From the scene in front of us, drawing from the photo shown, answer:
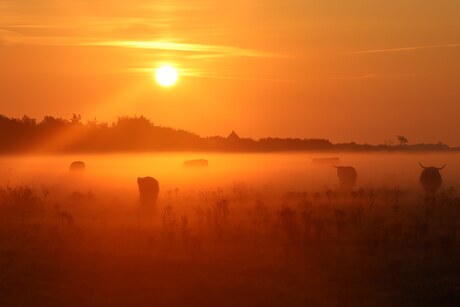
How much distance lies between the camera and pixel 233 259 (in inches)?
587

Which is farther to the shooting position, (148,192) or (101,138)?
(101,138)

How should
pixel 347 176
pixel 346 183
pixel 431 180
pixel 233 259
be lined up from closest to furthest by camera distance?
pixel 233 259
pixel 431 180
pixel 346 183
pixel 347 176

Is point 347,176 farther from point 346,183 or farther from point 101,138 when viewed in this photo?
point 101,138

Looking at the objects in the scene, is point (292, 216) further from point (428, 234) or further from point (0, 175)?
point (0, 175)

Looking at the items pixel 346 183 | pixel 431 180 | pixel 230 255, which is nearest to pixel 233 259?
pixel 230 255

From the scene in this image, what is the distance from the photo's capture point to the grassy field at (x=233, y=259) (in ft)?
41.0

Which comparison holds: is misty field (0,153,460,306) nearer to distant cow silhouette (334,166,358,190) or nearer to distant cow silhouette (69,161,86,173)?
distant cow silhouette (334,166,358,190)

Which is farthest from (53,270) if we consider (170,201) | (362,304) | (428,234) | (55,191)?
(55,191)

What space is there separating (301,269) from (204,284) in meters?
2.05

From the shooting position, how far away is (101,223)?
20.2m

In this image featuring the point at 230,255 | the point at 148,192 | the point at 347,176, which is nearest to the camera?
Result: the point at 230,255

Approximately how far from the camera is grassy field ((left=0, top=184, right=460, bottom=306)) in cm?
1248

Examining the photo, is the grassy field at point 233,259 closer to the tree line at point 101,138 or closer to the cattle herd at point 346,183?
the cattle herd at point 346,183

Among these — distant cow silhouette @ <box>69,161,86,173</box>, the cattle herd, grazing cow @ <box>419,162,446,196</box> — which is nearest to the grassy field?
the cattle herd
